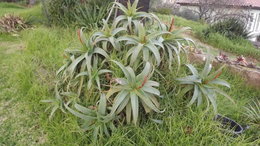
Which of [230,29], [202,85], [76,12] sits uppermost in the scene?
[76,12]

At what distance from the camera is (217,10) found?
35.7 feet

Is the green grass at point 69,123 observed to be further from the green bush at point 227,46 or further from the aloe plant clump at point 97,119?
the green bush at point 227,46

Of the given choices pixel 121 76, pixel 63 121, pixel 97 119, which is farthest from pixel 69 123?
pixel 121 76

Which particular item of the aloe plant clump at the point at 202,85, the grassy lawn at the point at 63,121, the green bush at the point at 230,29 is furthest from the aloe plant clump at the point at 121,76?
the green bush at the point at 230,29

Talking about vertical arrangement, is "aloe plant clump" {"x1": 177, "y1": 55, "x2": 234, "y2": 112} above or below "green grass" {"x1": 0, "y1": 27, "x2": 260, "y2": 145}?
above

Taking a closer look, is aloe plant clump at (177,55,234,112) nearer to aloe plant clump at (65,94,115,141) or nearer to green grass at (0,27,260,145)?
green grass at (0,27,260,145)

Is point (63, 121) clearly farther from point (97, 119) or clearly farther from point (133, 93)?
point (133, 93)

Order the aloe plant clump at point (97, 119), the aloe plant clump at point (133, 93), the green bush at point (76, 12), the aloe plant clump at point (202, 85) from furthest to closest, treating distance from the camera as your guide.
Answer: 1. the green bush at point (76, 12)
2. the aloe plant clump at point (202, 85)
3. the aloe plant clump at point (97, 119)
4. the aloe plant clump at point (133, 93)

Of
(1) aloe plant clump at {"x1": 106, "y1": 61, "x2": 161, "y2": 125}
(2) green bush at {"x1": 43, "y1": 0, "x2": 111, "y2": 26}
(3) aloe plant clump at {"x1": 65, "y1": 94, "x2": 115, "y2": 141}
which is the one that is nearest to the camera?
(1) aloe plant clump at {"x1": 106, "y1": 61, "x2": 161, "y2": 125}

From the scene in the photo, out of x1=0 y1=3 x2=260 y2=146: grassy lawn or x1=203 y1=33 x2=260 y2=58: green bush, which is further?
x1=203 y1=33 x2=260 y2=58: green bush

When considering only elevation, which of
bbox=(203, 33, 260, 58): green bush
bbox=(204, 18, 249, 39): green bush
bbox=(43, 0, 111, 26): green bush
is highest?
bbox=(43, 0, 111, 26): green bush

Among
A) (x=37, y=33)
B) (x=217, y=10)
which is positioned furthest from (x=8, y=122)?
(x=217, y=10)

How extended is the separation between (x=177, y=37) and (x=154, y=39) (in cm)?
23

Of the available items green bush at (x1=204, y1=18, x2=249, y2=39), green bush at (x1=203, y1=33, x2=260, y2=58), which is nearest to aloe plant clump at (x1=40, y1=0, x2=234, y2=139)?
green bush at (x1=203, y1=33, x2=260, y2=58)
